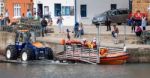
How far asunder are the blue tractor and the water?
53.2 inches

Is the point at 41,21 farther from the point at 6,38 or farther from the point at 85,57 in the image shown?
the point at 85,57

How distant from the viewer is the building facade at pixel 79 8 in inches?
3288

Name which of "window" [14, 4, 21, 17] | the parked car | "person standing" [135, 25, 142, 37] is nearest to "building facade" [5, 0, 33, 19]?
"window" [14, 4, 21, 17]

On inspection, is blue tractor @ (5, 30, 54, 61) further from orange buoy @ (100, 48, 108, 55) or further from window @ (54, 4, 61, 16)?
window @ (54, 4, 61, 16)

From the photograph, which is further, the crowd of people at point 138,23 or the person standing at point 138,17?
the person standing at point 138,17

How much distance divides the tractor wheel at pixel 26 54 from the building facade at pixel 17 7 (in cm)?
2404

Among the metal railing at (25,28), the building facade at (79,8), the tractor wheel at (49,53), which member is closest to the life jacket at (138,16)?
the metal railing at (25,28)

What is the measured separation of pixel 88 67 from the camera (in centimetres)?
5834

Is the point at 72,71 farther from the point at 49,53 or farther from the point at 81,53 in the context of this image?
the point at 49,53

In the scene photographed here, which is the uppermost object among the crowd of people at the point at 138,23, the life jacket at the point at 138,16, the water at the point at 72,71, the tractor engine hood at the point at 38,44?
the life jacket at the point at 138,16

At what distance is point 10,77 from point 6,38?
58.7 ft

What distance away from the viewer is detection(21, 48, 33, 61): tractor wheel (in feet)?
203

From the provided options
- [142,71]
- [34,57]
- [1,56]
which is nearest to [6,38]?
[1,56]

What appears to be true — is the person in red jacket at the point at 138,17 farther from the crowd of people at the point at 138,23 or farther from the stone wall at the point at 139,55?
the stone wall at the point at 139,55
